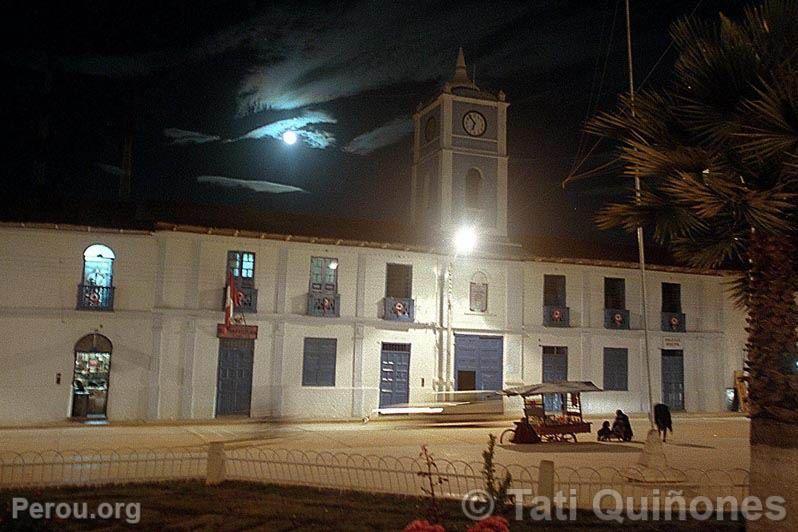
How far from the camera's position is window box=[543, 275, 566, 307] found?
30.7 metres

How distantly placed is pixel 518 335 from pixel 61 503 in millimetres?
21829

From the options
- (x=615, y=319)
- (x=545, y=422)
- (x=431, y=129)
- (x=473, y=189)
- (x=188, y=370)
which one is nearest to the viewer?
(x=545, y=422)

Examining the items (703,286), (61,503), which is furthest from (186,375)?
(703,286)

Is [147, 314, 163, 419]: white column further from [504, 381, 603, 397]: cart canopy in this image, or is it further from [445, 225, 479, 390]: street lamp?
[504, 381, 603, 397]: cart canopy

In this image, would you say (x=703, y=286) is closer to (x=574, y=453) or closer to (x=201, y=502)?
(x=574, y=453)

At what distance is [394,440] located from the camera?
65.9ft

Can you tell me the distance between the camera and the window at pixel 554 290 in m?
30.7

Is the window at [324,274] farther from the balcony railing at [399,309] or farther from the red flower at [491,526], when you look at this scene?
the red flower at [491,526]

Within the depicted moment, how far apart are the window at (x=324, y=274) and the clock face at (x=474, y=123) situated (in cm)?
960

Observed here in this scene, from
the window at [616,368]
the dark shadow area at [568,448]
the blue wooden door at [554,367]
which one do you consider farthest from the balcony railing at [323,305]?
the window at [616,368]

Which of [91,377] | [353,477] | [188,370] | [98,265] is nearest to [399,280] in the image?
[188,370]

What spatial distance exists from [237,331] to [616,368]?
16.3 m

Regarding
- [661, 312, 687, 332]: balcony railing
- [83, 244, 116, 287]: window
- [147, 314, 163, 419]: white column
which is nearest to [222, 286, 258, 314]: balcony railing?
[147, 314, 163, 419]: white column

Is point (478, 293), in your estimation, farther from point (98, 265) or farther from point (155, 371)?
point (98, 265)
